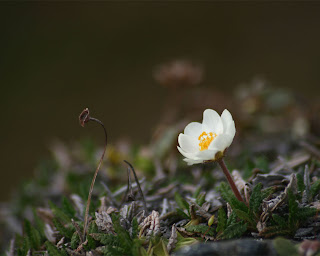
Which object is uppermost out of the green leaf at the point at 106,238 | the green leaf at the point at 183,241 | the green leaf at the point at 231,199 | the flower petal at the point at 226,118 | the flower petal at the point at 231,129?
the flower petal at the point at 226,118

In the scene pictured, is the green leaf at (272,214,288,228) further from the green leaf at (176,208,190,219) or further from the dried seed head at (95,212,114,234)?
the dried seed head at (95,212,114,234)

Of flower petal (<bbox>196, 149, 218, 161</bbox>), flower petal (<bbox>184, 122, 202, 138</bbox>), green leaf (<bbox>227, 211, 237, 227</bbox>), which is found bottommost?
green leaf (<bbox>227, 211, 237, 227</bbox>)

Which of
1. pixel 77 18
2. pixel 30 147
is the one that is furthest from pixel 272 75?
pixel 30 147

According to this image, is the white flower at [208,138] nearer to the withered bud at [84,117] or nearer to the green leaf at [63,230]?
the withered bud at [84,117]

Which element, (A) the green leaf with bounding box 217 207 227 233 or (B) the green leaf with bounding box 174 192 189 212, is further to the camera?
(B) the green leaf with bounding box 174 192 189 212

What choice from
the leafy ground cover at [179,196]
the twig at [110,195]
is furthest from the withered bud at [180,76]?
the twig at [110,195]

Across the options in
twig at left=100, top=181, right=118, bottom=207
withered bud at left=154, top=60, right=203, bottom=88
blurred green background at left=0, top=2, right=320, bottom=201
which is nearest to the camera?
twig at left=100, top=181, right=118, bottom=207

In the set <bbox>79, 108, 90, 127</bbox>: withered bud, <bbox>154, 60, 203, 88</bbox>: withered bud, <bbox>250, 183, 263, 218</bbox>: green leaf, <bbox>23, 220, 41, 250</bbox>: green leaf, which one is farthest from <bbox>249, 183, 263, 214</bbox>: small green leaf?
<bbox>154, 60, 203, 88</bbox>: withered bud

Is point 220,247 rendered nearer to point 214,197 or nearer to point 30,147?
point 214,197
